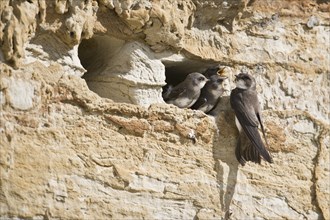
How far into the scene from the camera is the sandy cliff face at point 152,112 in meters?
4.91

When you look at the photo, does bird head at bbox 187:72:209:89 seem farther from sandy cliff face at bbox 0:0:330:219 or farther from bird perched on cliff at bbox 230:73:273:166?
bird perched on cliff at bbox 230:73:273:166

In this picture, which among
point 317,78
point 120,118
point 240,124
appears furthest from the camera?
point 317,78

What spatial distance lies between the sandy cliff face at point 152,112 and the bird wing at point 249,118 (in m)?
0.06

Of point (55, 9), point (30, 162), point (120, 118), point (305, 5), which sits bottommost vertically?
point (30, 162)

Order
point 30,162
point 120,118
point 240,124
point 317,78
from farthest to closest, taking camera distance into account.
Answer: point 317,78 → point 240,124 → point 120,118 → point 30,162

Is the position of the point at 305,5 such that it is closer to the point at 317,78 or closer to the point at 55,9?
the point at 317,78

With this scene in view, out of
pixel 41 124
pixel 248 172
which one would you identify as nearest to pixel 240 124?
pixel 248 172

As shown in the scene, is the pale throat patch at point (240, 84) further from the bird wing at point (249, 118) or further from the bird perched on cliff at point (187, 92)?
the bird perched on cliff at point (187, 92)

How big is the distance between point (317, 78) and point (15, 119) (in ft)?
6.06

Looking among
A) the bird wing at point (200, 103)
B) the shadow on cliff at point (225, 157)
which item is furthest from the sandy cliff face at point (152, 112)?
the bird wing at point (200, 103)

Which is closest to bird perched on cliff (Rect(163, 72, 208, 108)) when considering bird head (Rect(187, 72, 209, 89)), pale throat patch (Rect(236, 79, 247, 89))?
bird head (Rect(187, 72, 209, 89))

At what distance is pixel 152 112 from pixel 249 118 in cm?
51

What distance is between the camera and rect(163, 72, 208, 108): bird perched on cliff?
5855 millimetres

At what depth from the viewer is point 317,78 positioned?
599 cm
